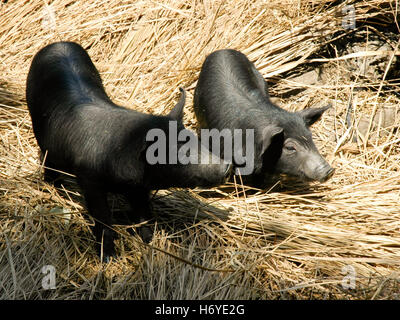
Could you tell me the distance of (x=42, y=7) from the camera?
7.52 metres

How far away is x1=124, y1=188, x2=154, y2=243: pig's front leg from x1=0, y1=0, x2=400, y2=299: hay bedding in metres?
0.12

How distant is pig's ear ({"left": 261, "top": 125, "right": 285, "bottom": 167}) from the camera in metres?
4.71

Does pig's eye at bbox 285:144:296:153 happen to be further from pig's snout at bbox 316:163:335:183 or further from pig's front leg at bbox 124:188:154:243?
pig's front leg at bbox 124:188:154:243

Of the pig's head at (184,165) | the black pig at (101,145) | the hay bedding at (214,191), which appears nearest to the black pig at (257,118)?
the hay bedding at (214,191)

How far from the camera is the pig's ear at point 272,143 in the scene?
471 centimetres

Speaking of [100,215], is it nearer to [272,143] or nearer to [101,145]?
[101,145]

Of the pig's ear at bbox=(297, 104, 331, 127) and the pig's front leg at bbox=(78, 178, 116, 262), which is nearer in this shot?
the pig's front leg at bbox=(78, 178, 116, 262)

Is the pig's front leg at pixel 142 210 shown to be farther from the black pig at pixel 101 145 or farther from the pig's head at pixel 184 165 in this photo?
the pig's head at pixel 184 165

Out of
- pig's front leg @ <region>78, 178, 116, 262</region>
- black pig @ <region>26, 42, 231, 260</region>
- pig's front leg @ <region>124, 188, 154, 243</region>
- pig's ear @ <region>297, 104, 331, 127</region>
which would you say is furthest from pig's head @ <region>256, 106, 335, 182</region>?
pig's front leg @ <region>78, 178, 116, 262</region>

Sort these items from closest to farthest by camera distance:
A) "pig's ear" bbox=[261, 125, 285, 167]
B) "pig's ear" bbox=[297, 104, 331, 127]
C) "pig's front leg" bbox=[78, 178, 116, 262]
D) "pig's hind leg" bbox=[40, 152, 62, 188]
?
"pig's front leg" bbox=[78, 178, 116, 262], "pig's ear" bbox=[261, 125, 285, 167], "pig's hind leg" bbox=[40, 152, 62, 188], "pig's ear" bbox=[297, 104, 331, 127]

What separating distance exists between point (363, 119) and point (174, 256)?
3.73 metres

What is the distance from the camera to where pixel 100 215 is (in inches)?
162

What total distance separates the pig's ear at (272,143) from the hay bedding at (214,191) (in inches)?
15.0

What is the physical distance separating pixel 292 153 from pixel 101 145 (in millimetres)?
1970
